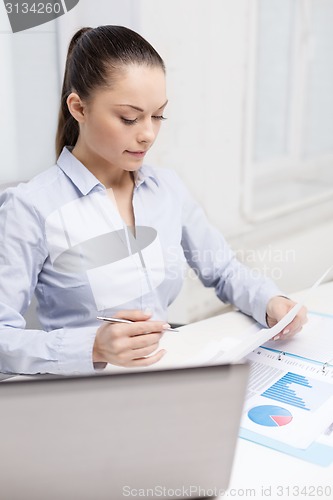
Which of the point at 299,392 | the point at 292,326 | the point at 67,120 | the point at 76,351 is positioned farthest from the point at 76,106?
the point at 299,392

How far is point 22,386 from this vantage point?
60cm

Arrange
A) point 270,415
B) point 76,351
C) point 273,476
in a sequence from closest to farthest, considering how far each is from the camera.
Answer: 1. point 273,476
2. point 270,415
3. point 76,351

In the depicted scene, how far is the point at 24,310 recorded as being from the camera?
141 centimetres

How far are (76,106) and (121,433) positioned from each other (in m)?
0.98

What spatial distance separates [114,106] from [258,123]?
162 cm

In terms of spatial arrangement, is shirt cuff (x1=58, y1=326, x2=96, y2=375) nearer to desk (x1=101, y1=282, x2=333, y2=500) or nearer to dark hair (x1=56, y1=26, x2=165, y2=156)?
desk (x1=101, y1=282, x2=333, y2=500)

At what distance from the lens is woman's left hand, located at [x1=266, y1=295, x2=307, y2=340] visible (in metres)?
1.27

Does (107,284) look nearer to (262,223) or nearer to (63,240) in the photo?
(63,240)

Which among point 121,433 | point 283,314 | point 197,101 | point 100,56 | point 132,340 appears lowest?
point 283,314

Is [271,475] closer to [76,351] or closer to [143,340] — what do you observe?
[143,340]

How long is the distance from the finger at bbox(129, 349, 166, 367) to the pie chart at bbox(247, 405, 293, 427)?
0.71 ft

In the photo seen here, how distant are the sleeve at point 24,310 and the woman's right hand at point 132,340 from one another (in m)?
0.07

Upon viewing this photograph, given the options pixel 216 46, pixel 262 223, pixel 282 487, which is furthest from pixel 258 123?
pixel 282 487

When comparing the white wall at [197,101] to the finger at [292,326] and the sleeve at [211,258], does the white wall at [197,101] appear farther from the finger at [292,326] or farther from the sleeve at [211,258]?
the finger at [292,326]
